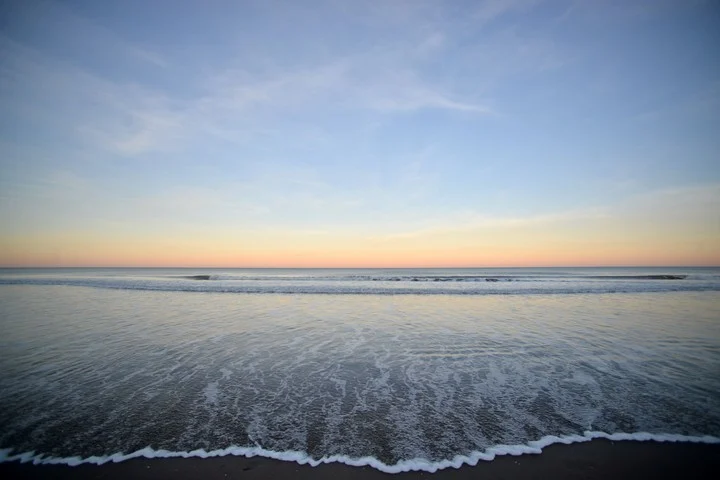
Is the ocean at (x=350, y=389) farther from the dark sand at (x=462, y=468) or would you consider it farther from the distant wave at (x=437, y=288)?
the distant wave at (x=437, y=288)

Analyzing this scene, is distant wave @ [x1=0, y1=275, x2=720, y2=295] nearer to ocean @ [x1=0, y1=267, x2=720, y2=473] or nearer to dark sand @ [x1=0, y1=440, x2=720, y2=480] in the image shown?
ocean @ [x1=0, y1=267, x2=720, y2=473]

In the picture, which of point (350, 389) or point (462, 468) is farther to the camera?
point (350, 389)

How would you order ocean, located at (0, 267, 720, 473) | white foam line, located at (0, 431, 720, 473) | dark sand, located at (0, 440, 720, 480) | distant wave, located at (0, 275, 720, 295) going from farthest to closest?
distant wave, located at (0, 275, 720, 295), ocean, located at (0, 267, 720, 473), white foam line, located at (0, 431, 720, 473), dark sand, located at (0, 440, 720, 480)

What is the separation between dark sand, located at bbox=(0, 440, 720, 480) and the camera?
3.80 metres

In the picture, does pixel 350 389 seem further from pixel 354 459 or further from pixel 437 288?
pixel 437 288

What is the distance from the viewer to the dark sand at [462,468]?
380 centimetres

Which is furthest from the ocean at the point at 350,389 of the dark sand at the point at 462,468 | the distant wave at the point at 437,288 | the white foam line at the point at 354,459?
the distant wave at the point at 437,288

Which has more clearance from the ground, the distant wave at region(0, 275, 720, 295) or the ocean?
the distant wave at region(0, 275, 720, 295)

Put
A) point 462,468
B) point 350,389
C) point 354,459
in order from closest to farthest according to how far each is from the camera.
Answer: point 462,468, point 354,459, point 350,389

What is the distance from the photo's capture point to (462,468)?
3.93m

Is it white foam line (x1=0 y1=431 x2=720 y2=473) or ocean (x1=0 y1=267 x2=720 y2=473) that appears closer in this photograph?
white foam line (x1=0 y1=431 x2=720 y2=473)

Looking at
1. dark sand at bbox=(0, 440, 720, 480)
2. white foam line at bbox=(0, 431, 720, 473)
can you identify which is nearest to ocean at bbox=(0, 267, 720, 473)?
white foam line at bbox=(0, 431, 720, 473)

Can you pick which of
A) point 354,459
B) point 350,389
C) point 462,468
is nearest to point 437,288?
point 350,389

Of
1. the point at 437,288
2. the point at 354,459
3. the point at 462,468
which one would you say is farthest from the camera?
the point at 437,288
